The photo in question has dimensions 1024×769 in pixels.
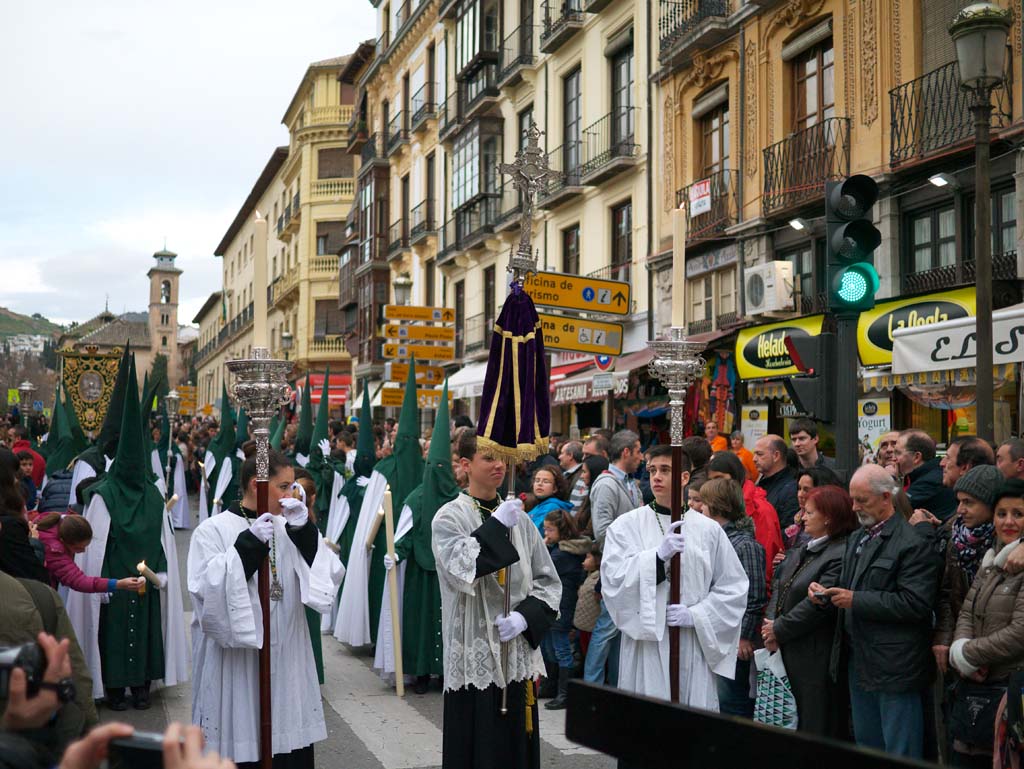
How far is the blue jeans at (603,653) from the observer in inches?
305

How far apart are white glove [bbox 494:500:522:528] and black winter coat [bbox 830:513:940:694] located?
5.84 ft

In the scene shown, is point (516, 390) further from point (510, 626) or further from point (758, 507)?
point (758, 507)

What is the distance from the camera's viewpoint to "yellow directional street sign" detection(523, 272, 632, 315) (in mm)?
10844

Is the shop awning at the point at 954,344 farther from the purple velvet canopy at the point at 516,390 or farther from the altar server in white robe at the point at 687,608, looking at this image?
the purple velvet canopy at the point at 516,390

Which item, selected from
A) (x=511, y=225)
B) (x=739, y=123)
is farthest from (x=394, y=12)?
(x=739, y=123)

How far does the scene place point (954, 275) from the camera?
44.0 feet

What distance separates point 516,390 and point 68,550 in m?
3.70

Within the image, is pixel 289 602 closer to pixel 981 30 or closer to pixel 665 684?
pixel 665 684

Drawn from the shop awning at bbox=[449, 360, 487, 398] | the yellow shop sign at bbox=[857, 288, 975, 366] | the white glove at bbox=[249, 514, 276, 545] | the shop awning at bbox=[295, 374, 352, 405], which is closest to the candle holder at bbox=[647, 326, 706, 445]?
the white glove at bbox=[249, 514, 276, 545]

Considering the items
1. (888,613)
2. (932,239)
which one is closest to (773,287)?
(932,239)

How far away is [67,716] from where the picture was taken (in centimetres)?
253

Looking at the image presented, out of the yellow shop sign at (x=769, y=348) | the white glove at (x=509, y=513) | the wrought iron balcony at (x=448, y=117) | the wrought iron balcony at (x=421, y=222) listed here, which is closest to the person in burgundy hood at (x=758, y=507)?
the white glove at (x=509, y=513)

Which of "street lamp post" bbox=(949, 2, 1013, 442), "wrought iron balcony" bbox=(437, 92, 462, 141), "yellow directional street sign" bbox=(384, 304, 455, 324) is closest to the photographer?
"street lamp post" bbox=(949, 2, 1013, 442)

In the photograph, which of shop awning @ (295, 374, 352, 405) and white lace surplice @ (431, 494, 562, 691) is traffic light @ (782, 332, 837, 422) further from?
shop awning @ (295, 374, 352, 405)
